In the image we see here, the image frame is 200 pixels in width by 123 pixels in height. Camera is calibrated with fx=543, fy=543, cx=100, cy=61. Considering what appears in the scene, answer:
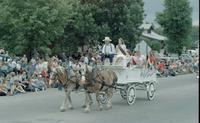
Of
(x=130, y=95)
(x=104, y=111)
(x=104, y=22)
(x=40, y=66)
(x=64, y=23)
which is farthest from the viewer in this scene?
(x=104, y=22)

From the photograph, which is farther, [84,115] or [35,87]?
[35,87]

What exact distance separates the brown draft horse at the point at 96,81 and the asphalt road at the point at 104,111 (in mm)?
593

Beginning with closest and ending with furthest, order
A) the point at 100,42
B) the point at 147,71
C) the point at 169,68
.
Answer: the point at 147,71, the point at 169,68, the point at 100,42

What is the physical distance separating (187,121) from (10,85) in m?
10.9

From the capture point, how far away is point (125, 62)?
61.2 ft

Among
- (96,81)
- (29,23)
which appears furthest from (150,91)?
(29,23)

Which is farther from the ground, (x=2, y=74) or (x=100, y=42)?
(x=100, y=42)

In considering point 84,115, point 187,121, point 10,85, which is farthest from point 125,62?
point 10,85

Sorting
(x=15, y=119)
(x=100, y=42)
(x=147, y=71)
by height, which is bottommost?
(x=15, y=119)

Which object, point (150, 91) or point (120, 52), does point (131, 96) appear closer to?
point (120, 52)

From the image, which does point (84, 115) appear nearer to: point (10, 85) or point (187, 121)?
point (187, 121)

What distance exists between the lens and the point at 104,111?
54.6 feet

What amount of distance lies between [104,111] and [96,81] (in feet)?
3.24

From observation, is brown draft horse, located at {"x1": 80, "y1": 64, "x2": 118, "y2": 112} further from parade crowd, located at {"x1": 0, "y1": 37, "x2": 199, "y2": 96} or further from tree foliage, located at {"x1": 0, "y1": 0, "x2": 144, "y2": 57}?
tree foliage, located at {"x1": 0, "y1": 0, "x2": 144, "y2": 57}
